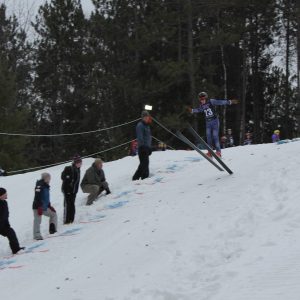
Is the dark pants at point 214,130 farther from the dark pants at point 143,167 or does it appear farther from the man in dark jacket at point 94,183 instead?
the man in dark jacket at point 94,183

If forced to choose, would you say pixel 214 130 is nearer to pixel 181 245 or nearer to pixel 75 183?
pixel 75 183

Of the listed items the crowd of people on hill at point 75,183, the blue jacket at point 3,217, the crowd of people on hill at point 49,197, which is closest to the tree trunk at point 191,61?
the crowd of people on hill at point 75,183

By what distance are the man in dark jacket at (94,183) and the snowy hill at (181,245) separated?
29 cm

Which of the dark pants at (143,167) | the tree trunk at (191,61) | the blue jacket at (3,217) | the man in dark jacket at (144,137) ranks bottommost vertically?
the blue jacket at (3,217)

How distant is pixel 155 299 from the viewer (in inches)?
231

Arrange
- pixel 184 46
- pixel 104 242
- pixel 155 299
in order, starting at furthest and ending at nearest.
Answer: pixel 184 46
pixel 104 242
pixel 155 299

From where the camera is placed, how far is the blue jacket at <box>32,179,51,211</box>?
11.0m

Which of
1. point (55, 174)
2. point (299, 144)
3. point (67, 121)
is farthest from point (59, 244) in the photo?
point (67, 121)

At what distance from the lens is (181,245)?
7.42 meters

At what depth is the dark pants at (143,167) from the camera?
1371 centimetres

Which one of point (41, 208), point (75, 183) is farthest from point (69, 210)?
point (41, 208)

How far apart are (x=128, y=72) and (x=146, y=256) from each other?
1121 inches

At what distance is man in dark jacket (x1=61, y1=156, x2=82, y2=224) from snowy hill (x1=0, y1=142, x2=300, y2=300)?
0.28 m

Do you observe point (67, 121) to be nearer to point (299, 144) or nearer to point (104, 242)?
point (299, 144)
